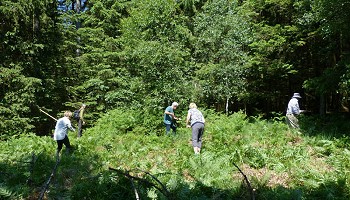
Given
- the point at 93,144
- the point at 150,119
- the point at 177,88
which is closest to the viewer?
the point at 93,144

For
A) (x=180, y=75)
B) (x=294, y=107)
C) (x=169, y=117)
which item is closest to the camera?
(x=294, y=107)

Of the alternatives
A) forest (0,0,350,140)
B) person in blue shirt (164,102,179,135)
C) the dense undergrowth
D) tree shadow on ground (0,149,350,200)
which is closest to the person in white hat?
the dense undergrowth

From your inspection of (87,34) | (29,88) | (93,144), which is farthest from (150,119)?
(87,34)

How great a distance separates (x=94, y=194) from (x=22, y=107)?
43.7ft

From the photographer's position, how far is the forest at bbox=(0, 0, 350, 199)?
386 inches

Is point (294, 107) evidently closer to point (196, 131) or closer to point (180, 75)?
point (196, 131)

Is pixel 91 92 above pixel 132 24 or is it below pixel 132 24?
below

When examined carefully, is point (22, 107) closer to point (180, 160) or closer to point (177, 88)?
point (177, 88)

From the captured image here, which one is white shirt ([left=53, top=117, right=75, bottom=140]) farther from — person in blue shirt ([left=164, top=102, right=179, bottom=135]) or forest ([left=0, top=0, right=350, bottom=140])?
forest ([left=0, top=0, right=350, bottom=140])

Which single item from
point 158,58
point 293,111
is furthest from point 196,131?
point 158,58

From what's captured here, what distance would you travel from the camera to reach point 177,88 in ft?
52.1

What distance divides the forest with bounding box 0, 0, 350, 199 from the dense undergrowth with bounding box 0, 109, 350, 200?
0.07 meters

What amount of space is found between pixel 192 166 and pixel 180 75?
910cm

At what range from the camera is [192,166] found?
7.45 metres
